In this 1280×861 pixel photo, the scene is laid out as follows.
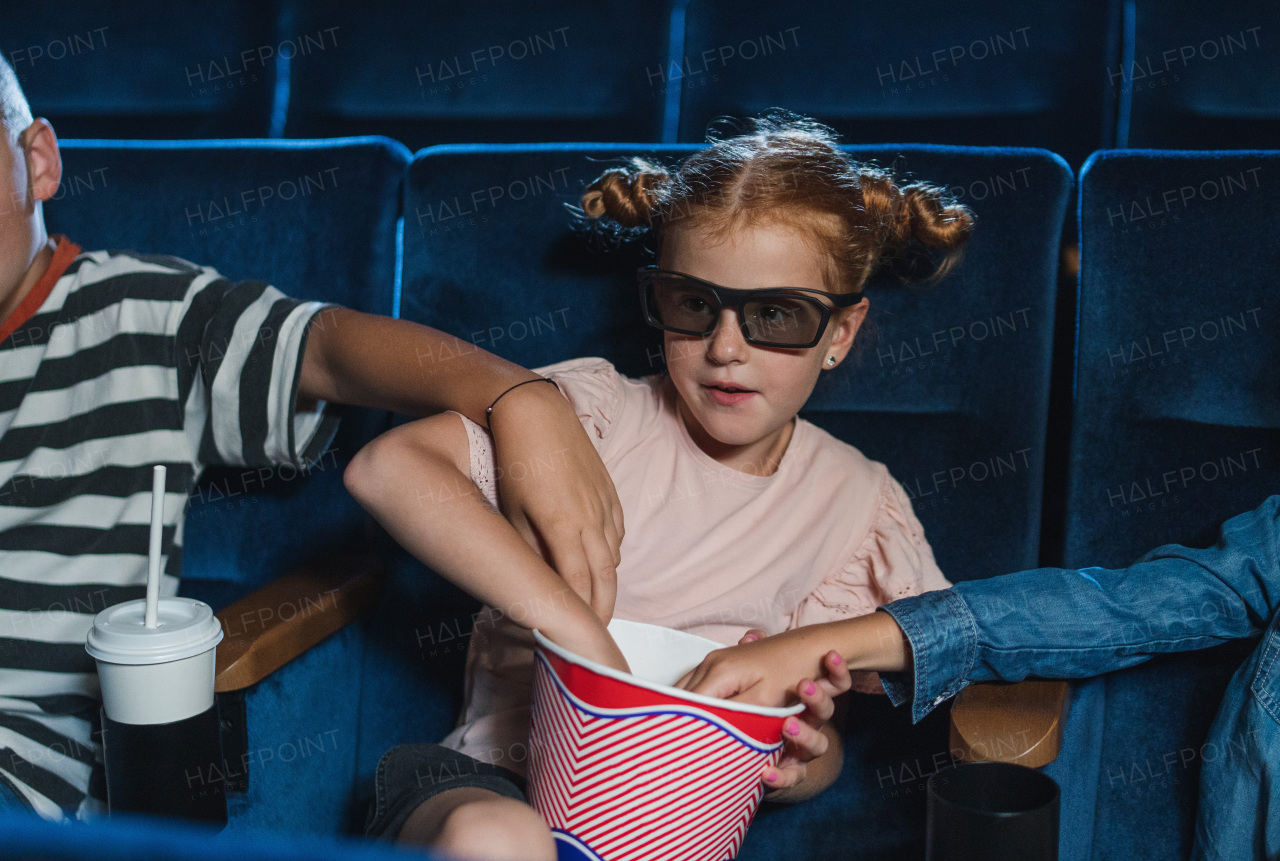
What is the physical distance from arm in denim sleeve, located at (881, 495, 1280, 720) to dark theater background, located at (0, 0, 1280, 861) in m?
0.05

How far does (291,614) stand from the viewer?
42.0 inches

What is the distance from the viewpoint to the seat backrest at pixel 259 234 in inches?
52.5

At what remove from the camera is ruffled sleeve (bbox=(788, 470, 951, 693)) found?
1132 mm

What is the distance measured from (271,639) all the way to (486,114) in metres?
1.04

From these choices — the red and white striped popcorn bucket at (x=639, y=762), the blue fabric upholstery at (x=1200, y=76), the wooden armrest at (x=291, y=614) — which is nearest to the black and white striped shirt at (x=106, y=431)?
the wooden armrest at (x=291, y=614)

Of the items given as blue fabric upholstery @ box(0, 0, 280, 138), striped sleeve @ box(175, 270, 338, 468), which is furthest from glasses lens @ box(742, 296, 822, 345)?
blue fabric upholstery @ box(0, 0, 280, 138)

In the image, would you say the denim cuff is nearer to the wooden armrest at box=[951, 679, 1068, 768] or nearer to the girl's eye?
the wooden armrest at box=[951, 679, 1068, 768]

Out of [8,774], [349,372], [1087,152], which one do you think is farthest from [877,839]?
[1087,152]

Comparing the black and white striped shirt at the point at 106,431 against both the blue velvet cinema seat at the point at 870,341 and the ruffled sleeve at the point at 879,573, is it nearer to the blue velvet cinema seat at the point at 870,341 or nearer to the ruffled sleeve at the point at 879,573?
the blue velvet cinema seat at the point at 870,341

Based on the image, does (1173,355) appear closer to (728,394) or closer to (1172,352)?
(1172,352)

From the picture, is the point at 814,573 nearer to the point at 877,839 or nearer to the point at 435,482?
the point at 877,839

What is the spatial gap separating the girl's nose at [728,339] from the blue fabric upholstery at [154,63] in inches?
45.7

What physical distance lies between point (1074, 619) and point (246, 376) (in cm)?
87

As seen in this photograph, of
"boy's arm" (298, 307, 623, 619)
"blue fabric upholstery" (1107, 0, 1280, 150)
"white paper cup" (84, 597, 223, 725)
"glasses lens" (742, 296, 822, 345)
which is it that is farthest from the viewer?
"blue fabric upholstery" (1107, 0, 1280, 150)
